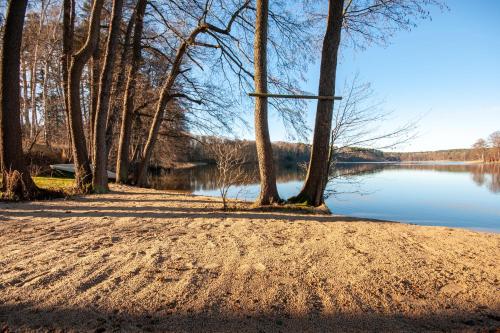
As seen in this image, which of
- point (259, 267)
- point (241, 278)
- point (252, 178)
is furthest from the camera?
point (252, 178)

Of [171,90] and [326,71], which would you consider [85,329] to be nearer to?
[326,71]

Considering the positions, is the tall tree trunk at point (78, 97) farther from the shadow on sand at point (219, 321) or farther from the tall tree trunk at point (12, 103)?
the shadow on sand at point (219, 321)

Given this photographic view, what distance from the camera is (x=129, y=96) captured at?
506 inches

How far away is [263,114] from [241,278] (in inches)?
171

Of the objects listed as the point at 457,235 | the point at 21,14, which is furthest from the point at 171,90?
the point at 457,235

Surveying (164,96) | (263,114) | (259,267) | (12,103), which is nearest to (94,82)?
(164,96)

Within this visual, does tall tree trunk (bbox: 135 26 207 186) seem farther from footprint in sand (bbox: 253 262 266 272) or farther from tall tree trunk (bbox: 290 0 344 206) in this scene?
footprint in sand (bbox: 253 262 266 272)

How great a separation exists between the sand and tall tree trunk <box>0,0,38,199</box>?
9.39 ft

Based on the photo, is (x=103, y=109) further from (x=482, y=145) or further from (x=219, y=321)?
(x=482, y=145)

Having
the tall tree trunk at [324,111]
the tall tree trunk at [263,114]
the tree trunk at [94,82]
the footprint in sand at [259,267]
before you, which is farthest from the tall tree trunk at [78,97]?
the footprint in sand at [259,267]

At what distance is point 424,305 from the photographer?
2480 mm

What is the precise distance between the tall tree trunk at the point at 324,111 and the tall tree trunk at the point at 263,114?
763mm

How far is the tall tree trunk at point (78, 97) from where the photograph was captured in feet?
27.8

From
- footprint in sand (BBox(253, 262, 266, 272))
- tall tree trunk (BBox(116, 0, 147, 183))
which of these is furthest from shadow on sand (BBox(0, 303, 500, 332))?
tall tree trunk (BBox(116, 0, 147, 183))
